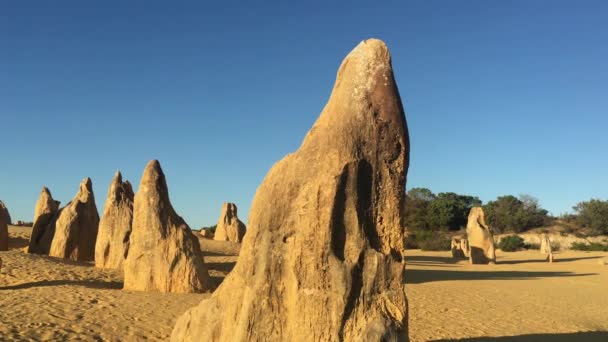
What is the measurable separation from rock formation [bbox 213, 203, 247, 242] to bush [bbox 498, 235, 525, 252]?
21.5 meters

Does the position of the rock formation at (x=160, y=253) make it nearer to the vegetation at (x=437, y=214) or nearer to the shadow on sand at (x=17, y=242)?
the shadow on sand at (x=17, y=242)

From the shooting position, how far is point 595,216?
48594mm

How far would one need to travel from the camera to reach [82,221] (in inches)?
613

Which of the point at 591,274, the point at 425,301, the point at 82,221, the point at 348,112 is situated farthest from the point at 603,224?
the point at 348,112

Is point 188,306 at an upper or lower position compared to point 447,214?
lower

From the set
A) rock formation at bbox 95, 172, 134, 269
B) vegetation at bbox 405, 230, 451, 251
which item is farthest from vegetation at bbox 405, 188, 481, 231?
rock formation at bbox 95, 172, 134, 269

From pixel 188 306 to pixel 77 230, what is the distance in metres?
7.96

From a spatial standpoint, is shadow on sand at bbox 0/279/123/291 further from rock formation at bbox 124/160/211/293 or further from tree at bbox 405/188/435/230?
tree at bbox 405/188/435/230

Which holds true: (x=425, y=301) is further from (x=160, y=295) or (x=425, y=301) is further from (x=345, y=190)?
(x=345, y=190)

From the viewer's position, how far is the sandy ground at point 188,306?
24.9 ft

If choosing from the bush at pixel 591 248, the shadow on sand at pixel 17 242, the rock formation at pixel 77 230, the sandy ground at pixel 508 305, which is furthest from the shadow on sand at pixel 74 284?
the bush at pixel 591 248

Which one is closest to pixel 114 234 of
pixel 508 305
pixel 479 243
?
pixel 508 305

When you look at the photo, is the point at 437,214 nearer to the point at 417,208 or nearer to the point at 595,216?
the point at 417,208

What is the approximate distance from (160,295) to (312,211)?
5803 millimetres
